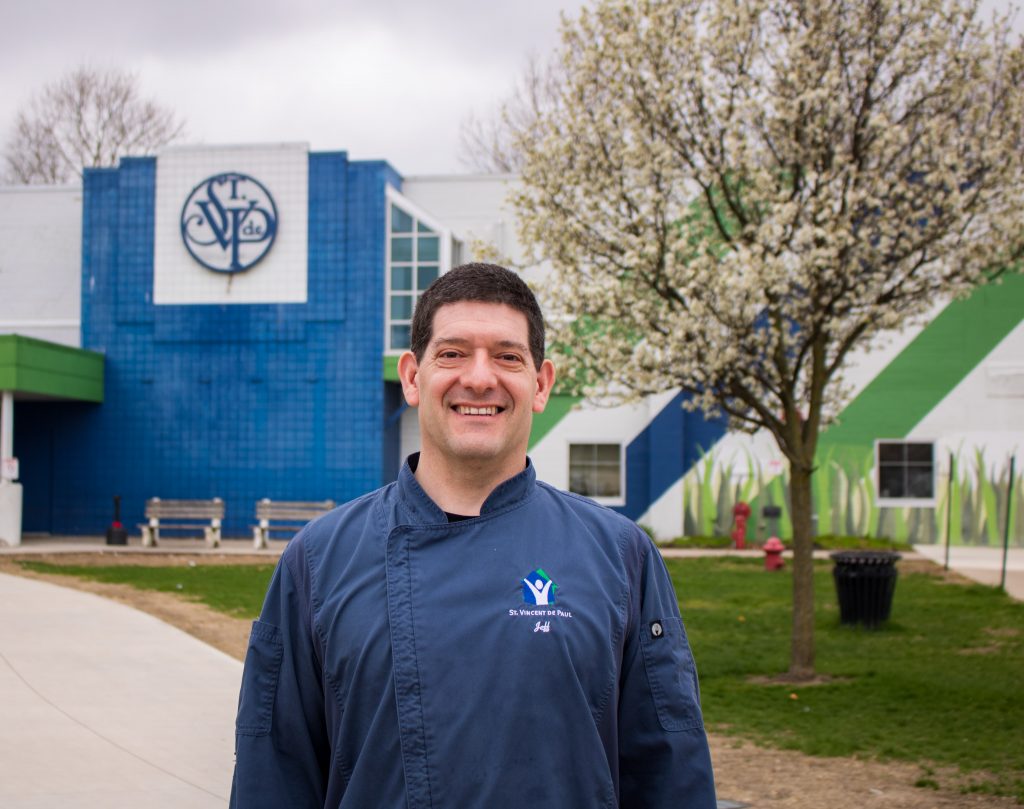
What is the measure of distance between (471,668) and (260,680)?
502 millimetres

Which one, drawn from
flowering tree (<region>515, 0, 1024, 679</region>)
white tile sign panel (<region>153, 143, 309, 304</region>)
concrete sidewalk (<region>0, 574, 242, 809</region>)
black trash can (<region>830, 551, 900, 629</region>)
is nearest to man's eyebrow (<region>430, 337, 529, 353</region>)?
concrete sidewalk (<region>0, 574, 242, 809</region>)

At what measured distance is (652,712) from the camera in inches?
107

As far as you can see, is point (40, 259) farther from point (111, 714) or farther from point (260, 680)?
point (260, 680)

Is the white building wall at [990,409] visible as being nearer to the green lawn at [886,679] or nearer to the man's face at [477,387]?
the green lawn at [886,679]

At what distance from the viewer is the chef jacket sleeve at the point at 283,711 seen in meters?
2.65

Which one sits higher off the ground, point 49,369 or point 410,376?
point 49,369

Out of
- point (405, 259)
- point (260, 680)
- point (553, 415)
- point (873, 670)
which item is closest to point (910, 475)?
point (553, 415)

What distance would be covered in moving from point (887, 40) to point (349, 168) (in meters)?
18.5

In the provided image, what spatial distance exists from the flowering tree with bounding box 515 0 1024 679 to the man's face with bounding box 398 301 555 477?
7751 millimetres

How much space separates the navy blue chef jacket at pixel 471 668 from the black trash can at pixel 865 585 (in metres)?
11.1

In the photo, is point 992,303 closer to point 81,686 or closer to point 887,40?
point 887,40

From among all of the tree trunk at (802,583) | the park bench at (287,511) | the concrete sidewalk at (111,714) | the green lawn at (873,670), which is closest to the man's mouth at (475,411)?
the concrete sidewalk at (111,714)

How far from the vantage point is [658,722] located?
2703mm

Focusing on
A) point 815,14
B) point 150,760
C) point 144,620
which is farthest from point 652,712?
point 144,620
